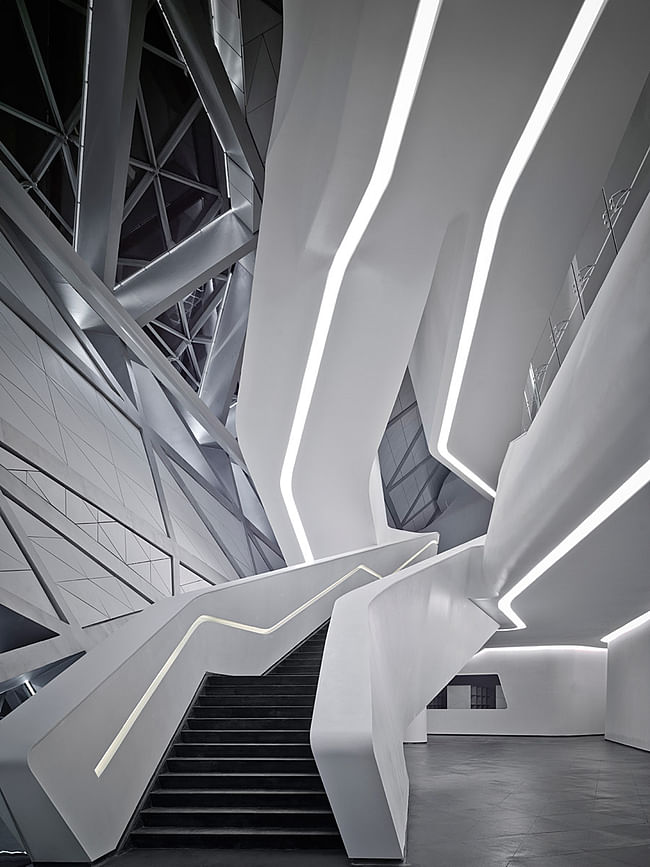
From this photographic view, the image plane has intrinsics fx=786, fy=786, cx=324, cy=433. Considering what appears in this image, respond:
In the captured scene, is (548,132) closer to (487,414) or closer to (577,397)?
(577,397)

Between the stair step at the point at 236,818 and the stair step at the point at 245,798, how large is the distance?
7cm

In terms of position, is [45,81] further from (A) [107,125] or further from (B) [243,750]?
(B) [243,750]

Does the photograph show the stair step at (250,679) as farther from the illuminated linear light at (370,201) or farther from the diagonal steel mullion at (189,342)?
the diagonal steel mullion at (189,342)

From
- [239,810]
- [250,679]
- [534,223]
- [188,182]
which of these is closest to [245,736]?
[239,810]

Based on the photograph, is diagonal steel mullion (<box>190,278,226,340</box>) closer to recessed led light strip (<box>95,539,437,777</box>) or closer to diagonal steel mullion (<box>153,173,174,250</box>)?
diagonal steel mullion (<box>153,173,174,250</box>)

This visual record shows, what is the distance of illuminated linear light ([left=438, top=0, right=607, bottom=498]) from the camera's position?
937 centimetres

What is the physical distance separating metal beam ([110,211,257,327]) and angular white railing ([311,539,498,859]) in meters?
8.16

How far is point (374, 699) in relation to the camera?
633 cm

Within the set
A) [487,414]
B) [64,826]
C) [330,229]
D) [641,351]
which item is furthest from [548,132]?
[64,826]

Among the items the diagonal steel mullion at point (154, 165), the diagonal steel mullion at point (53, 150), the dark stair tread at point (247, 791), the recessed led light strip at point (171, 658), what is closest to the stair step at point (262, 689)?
the recessed led light strip at point (171, 658)

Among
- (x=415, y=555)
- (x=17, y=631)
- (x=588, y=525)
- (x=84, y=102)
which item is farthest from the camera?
(x=415, y=555)

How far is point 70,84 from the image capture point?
53.6ft

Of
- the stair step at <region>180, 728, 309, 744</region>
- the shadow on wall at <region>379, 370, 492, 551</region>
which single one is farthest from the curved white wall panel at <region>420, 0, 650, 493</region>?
the shadow on wall at <region>379, 370, 492, 551</region>

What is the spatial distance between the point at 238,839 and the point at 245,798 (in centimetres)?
54
